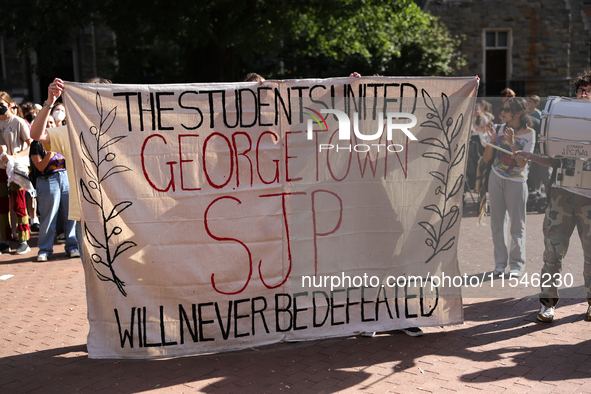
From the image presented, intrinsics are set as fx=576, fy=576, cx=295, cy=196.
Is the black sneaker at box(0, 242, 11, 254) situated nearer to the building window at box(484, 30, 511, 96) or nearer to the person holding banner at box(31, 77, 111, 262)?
the person holding banner at box(31, 77, 111, 262)

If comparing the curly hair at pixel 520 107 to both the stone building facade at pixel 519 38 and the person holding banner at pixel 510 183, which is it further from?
the stone building facade at pixel 519 38

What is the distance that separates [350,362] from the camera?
4.13m

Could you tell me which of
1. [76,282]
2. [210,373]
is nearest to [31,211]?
[76,282]

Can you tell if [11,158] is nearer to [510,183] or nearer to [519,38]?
[510,183]

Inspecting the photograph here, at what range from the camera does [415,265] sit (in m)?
4.59

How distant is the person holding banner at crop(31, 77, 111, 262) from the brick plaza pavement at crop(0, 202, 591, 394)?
0.88 m

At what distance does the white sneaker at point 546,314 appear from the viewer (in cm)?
486

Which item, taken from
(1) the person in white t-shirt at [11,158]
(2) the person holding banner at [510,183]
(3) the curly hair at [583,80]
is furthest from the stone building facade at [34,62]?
(3) the curly hair at [583,80]

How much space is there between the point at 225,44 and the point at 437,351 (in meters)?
12.1

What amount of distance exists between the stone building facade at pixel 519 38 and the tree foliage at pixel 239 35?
A: 2.77 m

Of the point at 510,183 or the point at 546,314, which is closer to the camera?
the point at 546,314

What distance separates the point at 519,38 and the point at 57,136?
23183 mm

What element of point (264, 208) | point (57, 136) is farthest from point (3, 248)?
point (264, 208)

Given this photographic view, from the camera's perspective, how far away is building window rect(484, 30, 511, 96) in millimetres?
24047
